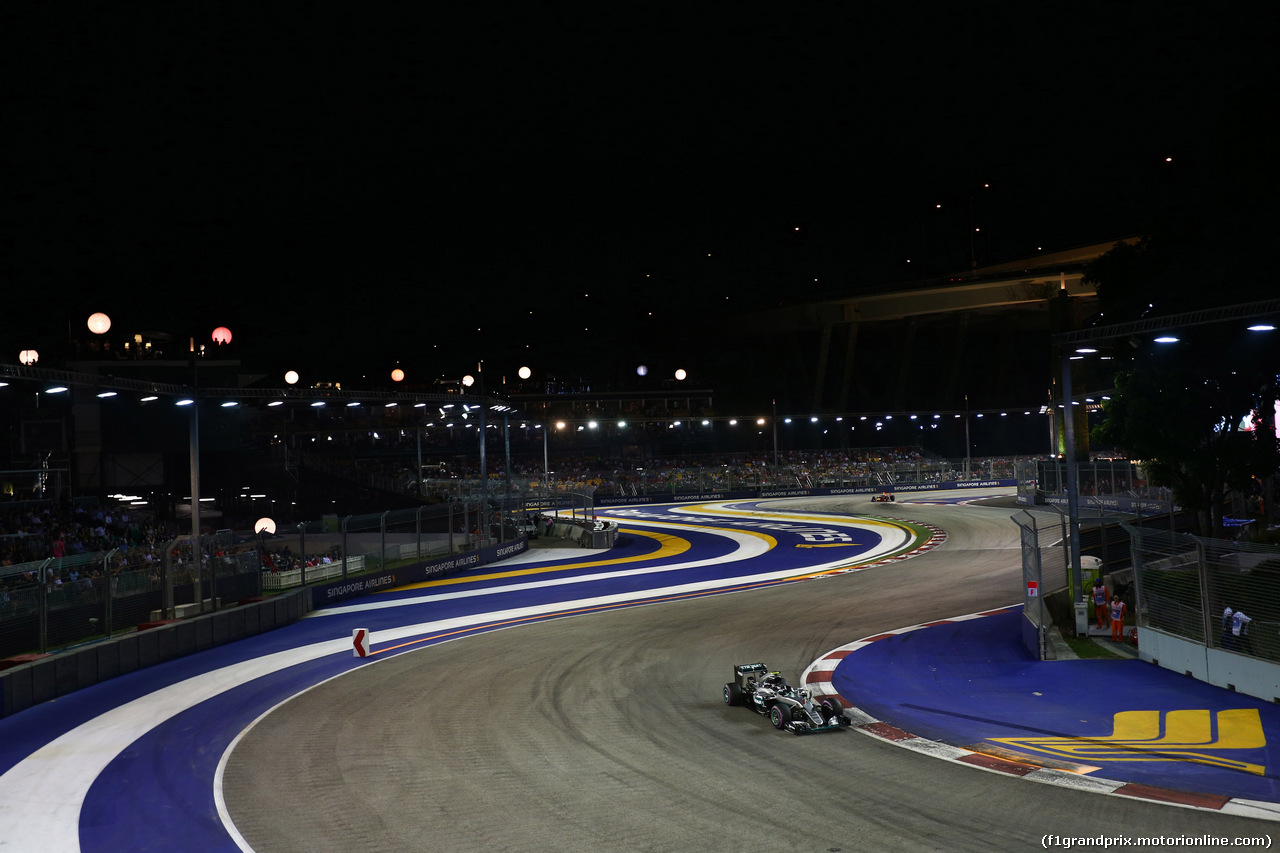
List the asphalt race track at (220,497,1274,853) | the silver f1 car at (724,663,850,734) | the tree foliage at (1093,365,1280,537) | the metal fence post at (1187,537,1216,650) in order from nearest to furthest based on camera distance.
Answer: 1. the asphalt race track at (220,497,1274,853)
2. the silver f1 car at (724,663,850,734)
3. the metal fence post at (1187,537,1216,650)
4. the tree foliage at (1093,365,1280,537)

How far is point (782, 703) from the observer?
12922 mm

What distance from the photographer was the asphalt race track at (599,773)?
905cm

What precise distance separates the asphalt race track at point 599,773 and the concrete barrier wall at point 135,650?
460 centimetres

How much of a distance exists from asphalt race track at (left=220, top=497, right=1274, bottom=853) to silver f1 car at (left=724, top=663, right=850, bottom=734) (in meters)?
0.19

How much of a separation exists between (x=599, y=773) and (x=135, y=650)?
1232 centimetres

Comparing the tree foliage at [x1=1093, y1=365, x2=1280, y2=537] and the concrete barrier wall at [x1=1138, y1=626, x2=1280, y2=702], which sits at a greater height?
the tree foliage at [x1=1093, y1=365, x2=1280, y2=537]

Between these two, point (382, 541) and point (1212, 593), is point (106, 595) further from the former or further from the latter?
point (1212, 593)

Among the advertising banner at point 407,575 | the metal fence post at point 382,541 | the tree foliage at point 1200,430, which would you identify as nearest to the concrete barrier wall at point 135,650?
the advertising banner at point 407,575

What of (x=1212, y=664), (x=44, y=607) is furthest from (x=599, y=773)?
(x=44, y=607)

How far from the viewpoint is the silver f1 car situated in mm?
12719

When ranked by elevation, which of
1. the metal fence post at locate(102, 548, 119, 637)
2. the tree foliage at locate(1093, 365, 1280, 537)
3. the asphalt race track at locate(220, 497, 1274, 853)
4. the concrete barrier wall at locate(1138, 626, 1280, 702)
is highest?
the tree foliage at locate(1093, 365, 1280, 537)

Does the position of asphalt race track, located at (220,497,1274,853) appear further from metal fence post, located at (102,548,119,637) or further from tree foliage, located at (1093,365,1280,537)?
tree foliage, located at (1093,365,1280,537)

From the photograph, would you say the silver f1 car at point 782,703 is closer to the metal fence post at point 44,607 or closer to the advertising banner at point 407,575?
the metal fence post at point 44,607

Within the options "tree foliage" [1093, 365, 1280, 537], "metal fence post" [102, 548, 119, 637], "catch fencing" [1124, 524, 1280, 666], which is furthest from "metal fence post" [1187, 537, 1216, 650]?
"metal fence post" [102, 548, 119, 637]
